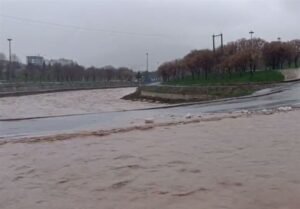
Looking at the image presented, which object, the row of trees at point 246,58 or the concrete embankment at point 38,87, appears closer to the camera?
the row of trees at point 246,58

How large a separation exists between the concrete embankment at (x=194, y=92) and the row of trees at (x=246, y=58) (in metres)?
9.18

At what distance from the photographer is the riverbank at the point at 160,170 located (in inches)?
262

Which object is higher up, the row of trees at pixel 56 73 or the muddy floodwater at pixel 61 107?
the row of trees at pixel 56 73

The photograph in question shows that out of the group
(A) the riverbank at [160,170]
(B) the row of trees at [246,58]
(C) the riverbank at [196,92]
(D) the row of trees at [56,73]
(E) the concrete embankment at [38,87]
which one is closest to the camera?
(A) the riverbank at [160,170]

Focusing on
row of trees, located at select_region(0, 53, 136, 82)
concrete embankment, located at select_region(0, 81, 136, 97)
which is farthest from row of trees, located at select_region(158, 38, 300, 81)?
row of trees, located at select_region(0, 53, 136, 82)

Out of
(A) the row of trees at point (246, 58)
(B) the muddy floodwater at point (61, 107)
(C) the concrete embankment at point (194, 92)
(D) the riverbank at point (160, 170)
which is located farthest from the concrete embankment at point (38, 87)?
(D) the riverbank at point (160, 170)

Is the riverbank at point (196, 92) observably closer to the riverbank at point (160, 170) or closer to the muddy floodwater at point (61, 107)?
the muddy floodwater at point (61, 107)

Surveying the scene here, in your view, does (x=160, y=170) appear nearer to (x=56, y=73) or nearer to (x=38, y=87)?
(x=38, y=87)

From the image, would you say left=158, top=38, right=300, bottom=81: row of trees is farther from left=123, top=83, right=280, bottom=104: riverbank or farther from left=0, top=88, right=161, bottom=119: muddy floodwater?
left=0, top=88, right=161, bottom=119: muddy floodwater

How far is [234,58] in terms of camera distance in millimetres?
55219

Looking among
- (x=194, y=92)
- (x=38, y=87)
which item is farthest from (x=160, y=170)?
(x=38, y=87)

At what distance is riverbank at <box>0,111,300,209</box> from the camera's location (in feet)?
21.9

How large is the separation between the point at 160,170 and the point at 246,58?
152 ft

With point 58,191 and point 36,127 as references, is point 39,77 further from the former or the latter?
point 58,191
